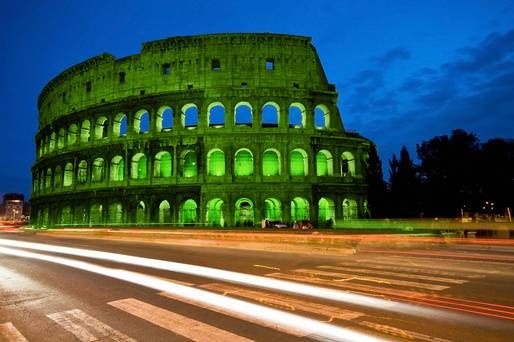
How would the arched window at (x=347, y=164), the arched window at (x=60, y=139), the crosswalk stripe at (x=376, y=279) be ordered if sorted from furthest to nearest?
the arched window at (x=60, y=139), the arched window at (x=347, y=164), the crosswalk stripe at (x=376, y=279)

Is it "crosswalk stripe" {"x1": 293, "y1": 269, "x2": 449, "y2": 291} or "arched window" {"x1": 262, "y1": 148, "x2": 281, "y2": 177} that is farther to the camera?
"arched window" {"x1": 262, "y1": 148, "x2": 281, "y2": 177}

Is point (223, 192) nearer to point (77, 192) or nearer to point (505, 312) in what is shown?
point (77, 192)

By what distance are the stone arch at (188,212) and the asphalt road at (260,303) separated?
24.2 meters

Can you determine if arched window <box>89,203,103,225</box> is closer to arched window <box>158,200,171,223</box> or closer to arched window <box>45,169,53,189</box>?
arched window <box>158,200,171,223</box>

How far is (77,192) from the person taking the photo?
3903 centimetres

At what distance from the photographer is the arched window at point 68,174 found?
42.5 meters

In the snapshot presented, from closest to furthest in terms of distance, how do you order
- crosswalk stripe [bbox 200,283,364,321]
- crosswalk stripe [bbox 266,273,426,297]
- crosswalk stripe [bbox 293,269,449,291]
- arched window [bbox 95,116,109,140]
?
crosswalk stripe [bbox 200,283,364,321]
crosswalk stripe [bbox 266,273,426,297]
crosswalk stripe [bbox 293,269,449,291]
arched window [bbox 95,116,109,140]

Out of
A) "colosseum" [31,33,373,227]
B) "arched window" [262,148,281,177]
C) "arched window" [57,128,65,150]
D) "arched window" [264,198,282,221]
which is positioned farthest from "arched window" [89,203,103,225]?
"arched window" [262,148,281,177]

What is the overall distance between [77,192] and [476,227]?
3648cm

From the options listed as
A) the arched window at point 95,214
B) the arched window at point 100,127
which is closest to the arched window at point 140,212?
the arched window at point 95,214

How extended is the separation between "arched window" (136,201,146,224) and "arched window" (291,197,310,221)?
567 inches

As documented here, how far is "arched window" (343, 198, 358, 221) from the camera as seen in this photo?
1412 inches

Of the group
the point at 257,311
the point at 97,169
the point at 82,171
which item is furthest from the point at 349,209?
the point at 257,311

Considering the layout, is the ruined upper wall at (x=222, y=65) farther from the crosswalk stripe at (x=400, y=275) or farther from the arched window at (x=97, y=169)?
the crosswalk stripe at (x=400, y=275)
